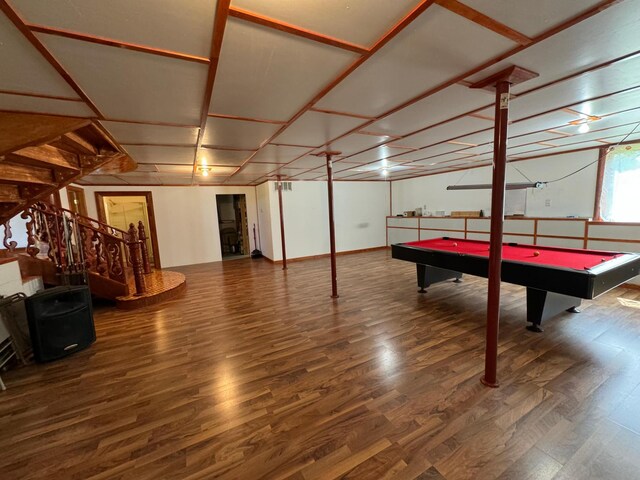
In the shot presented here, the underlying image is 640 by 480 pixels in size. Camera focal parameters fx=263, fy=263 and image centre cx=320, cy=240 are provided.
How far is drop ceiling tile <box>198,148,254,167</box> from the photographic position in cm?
369

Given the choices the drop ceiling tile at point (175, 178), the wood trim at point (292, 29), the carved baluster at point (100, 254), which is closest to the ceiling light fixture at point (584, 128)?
the wood trim at point (292, 29)

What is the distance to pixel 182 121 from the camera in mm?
2471

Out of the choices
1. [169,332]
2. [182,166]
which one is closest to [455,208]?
[182,166]

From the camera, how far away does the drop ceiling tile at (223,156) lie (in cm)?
369

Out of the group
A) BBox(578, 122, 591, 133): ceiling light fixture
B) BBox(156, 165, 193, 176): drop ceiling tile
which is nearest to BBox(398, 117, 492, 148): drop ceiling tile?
BBox(578, 122, 591, 133): ceiling light fixture

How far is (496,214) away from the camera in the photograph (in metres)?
2.02

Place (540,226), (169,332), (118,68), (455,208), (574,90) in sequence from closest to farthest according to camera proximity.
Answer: (118,68)
(574,90)
(169,332)
(540,226)
(455,208)

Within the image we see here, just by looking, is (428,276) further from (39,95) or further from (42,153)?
(42,153)

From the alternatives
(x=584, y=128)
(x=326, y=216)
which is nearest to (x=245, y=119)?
(x=584, y=128)

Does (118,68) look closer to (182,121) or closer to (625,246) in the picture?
(182,121)

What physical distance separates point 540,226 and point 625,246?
47.8 inches

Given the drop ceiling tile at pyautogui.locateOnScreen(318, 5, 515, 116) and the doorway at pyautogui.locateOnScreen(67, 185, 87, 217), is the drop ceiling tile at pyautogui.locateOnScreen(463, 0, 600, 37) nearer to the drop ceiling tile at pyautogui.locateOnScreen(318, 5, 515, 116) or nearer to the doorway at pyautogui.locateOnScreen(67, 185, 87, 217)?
the drop ceiling tile at pyautogui.locateOnScreen(318, 5, 515, 116)

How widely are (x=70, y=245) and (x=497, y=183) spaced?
534 centimetres

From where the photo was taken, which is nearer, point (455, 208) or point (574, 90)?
point (574, 90)
